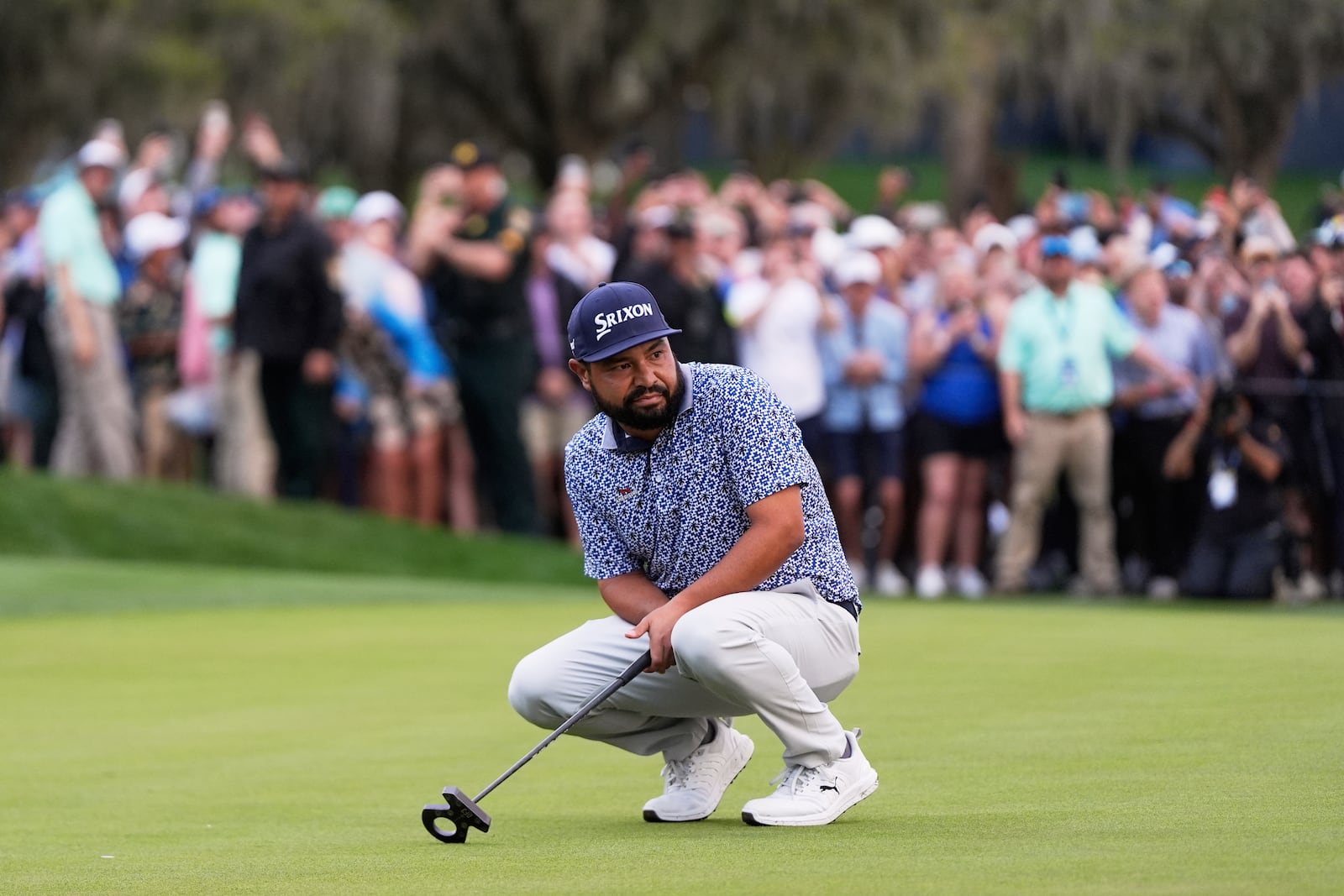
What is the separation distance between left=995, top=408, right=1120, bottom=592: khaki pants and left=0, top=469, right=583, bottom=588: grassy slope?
3025 mm

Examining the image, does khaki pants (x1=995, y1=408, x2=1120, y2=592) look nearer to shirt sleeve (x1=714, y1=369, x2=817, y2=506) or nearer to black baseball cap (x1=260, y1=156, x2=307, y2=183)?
black baseball cap (x1=260, y1=156, x2=307, y2=183)

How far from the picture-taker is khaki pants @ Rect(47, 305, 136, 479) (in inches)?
656

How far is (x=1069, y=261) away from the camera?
15.1 meters

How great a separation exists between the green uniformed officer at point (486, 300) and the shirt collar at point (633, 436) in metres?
9.45

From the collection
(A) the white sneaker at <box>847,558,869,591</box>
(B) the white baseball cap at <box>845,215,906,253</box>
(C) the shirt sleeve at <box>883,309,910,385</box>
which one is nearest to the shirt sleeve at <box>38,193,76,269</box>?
(B) the white baseball cap at <box>845,215,906,253</box>

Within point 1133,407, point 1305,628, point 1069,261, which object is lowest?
point 1305,628

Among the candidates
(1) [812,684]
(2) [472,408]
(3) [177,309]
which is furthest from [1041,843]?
(3) [177,309]

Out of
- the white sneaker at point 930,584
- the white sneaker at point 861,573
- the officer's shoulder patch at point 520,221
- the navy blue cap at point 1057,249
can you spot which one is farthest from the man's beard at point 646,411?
the white sneaker at point 861,573

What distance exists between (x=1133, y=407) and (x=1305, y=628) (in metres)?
3.93

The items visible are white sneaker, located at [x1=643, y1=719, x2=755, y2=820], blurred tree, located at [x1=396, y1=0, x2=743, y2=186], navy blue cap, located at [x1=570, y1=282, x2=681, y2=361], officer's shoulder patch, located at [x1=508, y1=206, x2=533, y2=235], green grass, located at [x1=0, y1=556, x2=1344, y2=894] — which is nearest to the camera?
green grass, located at [x1=0, y1=556, x2=1344, y2=894]

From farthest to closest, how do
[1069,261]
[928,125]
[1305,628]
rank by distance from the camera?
[928,125]
[1069,261]
[1305,628]

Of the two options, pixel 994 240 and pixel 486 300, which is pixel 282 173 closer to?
pixel 486 300

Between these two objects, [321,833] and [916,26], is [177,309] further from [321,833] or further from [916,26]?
[916,26]

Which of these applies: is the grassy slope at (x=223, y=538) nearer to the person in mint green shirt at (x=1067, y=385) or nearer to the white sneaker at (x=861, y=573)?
the white sneaker at (x=861, y=573)
